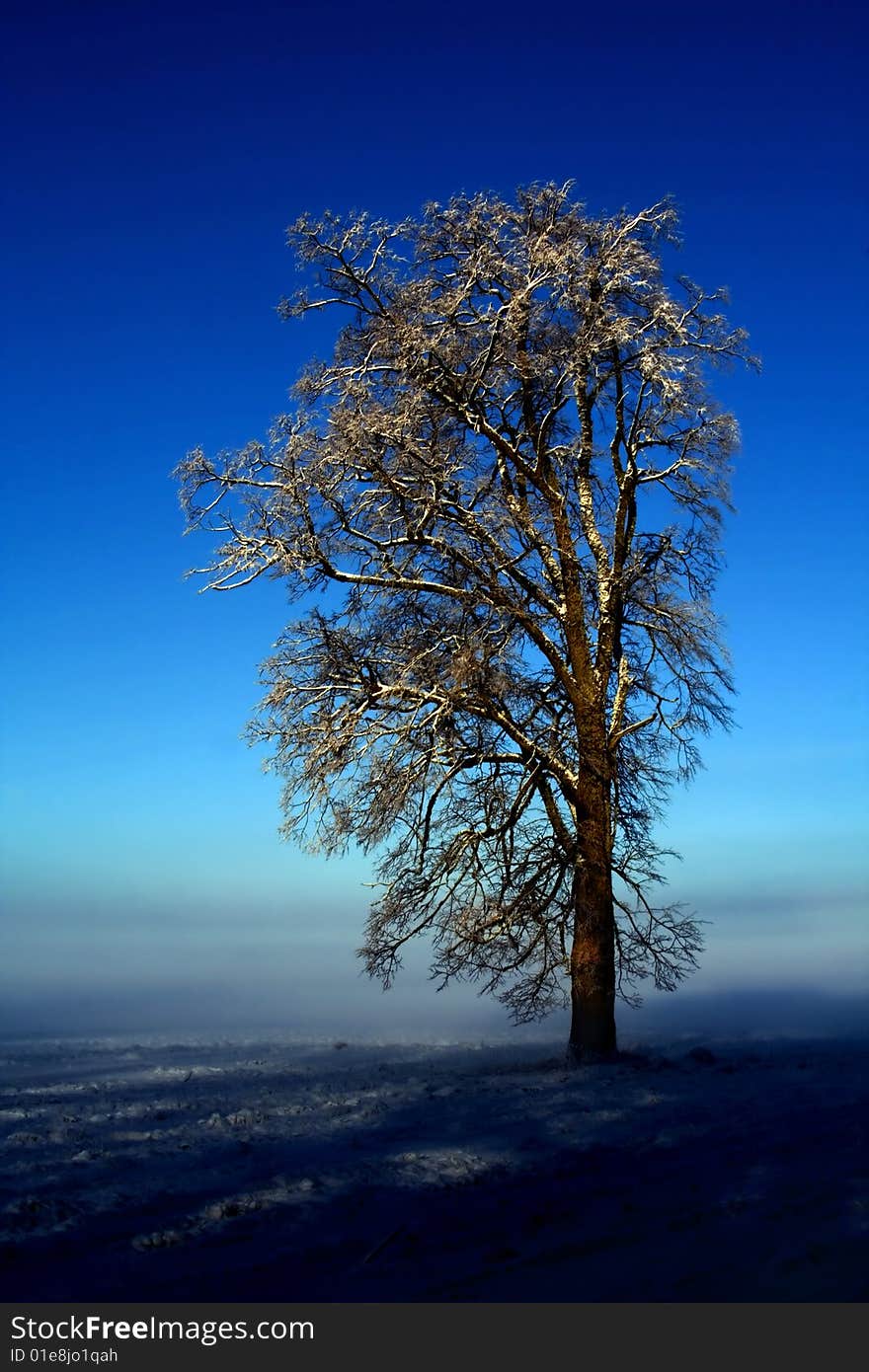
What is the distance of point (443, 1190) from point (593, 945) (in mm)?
7940

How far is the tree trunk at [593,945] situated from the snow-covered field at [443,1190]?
252 cm

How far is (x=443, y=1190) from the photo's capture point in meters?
6.59

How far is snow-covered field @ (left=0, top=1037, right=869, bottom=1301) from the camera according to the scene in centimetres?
509

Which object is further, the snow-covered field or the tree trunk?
the tree trunk

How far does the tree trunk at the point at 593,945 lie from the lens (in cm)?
1409

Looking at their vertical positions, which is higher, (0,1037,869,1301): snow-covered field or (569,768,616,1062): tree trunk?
(569,768,616,1062): tree trunk

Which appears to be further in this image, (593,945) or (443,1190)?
(593,945)

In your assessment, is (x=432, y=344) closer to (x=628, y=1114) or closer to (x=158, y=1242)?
(x=628, y=1114)

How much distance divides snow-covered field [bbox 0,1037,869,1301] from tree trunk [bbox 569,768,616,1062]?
2.52 meters

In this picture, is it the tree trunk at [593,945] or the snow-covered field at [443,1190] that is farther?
the tree trunk at [593,945]

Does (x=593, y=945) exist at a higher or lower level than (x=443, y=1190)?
higher

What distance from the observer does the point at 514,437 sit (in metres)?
15.4

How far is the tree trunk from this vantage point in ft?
46.2
